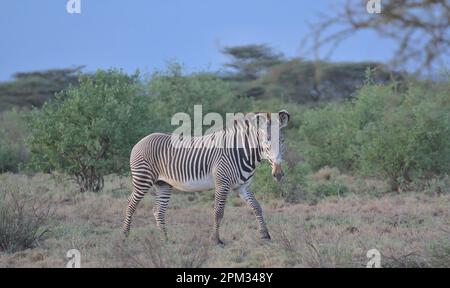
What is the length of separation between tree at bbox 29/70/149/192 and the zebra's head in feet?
16.8

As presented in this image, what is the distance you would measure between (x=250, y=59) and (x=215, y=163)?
32.1m

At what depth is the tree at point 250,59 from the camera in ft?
130

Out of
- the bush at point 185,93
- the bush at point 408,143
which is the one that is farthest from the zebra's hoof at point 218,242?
the bush at point 185,93

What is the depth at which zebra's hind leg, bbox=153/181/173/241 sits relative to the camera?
29.3ft

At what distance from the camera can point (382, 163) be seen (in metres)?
13.6

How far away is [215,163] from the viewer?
8633mm

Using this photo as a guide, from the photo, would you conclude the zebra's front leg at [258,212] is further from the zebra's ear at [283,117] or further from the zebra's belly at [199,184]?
the zebra's ear at [283,117]

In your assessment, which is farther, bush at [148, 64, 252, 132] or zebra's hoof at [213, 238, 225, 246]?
bush at [148, 64, 252, 132]

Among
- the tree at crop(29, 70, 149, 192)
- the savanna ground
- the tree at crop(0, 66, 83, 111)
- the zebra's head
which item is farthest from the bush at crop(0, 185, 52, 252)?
the tree at crop(0, 66, 83, 111)

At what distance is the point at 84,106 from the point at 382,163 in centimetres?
625

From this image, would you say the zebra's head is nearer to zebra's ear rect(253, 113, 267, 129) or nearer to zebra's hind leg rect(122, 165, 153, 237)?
zebra's ear rect(253, 113, 267, 129)

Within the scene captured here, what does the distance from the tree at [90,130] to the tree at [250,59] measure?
2613 centimetres

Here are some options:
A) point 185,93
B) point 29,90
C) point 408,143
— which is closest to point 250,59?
point 29,90
